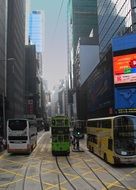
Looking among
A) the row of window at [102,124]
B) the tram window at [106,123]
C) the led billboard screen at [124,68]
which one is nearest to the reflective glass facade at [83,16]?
the led billboard screen at [124,68]

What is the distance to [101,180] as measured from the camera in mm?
21391

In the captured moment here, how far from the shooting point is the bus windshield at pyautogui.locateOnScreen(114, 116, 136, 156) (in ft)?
92.0

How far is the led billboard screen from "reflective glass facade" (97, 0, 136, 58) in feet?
24.6

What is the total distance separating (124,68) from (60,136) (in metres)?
25.3

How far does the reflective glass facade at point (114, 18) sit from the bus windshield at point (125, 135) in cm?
4053

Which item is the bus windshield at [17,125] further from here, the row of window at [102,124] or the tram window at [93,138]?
the row of window at [102,124]

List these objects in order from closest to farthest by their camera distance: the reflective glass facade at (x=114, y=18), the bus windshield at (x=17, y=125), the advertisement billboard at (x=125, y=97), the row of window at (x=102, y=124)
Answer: the row of window at (x=102, y=124)
the bus windshield at (x=17, y=125)
the advertisement billboard at (x=125, y=97)
the reflective glass facade at (x=114, y=18)

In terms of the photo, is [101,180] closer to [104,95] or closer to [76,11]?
[104,95]

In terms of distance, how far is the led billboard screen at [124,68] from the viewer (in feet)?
199

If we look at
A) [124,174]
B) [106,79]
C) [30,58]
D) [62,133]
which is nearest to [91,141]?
[62,133]

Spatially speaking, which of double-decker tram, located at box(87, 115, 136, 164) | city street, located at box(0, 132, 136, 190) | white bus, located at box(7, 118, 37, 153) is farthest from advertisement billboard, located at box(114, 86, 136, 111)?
city street, located at box(0, 132, 136, 190)

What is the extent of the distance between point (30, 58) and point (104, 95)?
116 meters

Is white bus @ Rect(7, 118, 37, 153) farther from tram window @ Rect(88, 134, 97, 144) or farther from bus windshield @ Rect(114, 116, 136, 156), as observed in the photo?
bus windshield @ Rect(114, 116, 136, 156)

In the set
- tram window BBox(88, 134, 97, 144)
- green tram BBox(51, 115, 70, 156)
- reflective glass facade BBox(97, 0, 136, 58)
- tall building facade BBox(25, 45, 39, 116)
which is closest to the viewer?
tram window BBox(88, 134, 97, 144)
